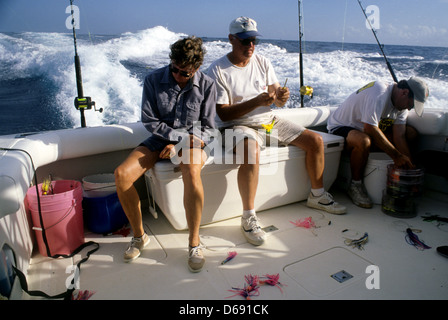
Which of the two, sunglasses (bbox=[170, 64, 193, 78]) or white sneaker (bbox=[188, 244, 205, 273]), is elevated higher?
sunglasses (bbox=[170, 64, 193, 78])

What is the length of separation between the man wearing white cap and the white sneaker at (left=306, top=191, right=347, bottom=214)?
22 centimetres

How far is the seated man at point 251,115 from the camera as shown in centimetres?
190

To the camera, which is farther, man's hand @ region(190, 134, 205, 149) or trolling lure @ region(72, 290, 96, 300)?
man's hand @ region(190, 134, 205, 149)

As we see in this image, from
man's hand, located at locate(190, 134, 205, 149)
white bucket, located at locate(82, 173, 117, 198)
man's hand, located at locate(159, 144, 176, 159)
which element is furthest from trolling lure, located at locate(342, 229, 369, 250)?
white bucket, located at locate(82, 173, 117, 198)

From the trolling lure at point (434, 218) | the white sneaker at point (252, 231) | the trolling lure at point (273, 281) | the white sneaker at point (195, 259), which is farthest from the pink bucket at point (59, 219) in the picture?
the trolling lure at point (434, 218)

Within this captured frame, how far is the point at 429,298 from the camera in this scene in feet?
4.55

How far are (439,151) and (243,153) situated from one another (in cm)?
163

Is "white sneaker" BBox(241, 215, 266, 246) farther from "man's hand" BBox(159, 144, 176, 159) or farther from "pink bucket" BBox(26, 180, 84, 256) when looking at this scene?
"pink bucket" BBox(26, 180, 84, 256)

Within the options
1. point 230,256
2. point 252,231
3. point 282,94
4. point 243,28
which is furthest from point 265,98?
point 230,256

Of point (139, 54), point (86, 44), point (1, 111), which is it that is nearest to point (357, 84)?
point (139, 54)

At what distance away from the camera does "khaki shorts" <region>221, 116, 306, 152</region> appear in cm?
199

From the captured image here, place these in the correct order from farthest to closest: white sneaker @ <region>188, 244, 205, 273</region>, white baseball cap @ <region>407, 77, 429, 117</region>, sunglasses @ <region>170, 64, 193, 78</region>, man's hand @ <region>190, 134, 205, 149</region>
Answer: white baseball cap @ <region>407, 77, 429, 117</region> < man's hand @ <region>190, 134, 205, 149</region> < sunglasses @ <region>170, 64, 193, 78</region> < white sneaker @ <region>188, 244, 205, 273</region>

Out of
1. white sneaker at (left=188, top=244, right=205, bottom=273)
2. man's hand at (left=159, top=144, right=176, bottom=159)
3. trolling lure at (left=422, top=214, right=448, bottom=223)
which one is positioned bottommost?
trolling lure at (left=422, top=214, right=448, bottom=223)

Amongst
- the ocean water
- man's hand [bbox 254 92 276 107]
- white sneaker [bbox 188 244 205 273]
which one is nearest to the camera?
white sneaker [bbox 188 244 205 273]
